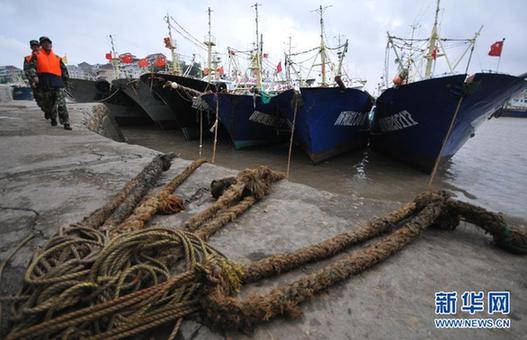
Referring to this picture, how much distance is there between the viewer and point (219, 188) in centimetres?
257

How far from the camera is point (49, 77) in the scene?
5523 millimetres

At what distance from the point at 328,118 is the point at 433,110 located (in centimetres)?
263

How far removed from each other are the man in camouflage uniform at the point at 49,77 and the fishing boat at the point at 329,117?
5407 mm

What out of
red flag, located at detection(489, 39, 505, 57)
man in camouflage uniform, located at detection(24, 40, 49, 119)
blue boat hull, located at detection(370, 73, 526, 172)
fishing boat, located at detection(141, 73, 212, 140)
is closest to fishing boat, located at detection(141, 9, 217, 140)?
fishing boat, located at detection(141, 73, 212, 140)

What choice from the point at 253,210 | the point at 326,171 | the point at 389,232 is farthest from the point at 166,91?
the point at 389,232

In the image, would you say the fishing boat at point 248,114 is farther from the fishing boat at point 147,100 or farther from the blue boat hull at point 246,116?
the fishing boat at point 147,100

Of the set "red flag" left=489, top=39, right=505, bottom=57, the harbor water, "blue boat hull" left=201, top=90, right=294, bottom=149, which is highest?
"red flag" left=489, top=39, right=505, bottom=57

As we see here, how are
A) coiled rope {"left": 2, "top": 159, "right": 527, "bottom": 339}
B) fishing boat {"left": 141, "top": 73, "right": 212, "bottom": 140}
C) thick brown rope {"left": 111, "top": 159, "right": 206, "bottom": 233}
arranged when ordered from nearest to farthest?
1. coiled rope {"left": 2, "top": 159, "right": 527, "bottom": 339}
2. thick brown rope {"left": 111, "top": 159, "right": 206, "bottom": 233}
3. fishing boat {"left": 141, "top": 73, "right": 212, "bottom": 140}

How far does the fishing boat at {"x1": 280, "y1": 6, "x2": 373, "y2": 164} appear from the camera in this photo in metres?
7.12

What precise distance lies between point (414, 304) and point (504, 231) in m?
1.20

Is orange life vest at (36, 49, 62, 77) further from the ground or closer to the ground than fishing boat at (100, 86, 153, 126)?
further from the ground

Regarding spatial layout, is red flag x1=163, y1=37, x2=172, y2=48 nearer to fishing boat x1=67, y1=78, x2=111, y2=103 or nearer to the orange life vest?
fishing boat x1=67, y1=78, x2=111, y2=103

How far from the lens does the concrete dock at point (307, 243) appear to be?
1.25m

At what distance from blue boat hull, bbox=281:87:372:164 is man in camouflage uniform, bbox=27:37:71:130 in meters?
5.50
